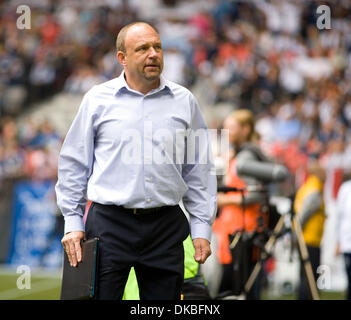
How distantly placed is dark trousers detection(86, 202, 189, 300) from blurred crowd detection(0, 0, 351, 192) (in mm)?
9141

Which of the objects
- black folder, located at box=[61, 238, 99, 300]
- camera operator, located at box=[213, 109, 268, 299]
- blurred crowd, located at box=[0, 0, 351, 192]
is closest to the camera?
black folder, located at box=[61, 238, 99, 300]

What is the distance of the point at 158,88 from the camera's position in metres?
3.05

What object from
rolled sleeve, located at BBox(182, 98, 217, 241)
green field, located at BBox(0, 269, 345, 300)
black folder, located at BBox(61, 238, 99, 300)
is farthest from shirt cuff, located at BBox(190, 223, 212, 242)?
green field, located at BBox(0, 269, 345, 300)

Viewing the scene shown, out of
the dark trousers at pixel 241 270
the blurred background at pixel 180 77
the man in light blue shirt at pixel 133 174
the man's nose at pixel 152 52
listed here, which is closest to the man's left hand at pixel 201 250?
the man in light blue shirt at pixel 133 174

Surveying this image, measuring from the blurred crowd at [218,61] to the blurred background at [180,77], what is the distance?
0.08 ft

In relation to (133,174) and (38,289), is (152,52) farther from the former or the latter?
(38,289)

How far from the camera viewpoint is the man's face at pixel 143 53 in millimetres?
2973

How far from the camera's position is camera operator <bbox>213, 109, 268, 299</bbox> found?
5396mm

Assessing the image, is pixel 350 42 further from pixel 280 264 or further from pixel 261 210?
pixel 261 210

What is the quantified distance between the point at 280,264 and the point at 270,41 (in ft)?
21.4

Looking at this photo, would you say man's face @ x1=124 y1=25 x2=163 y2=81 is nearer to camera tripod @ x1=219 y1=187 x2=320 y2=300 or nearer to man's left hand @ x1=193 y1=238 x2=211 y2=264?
man's left hand @ x1=193 y1=238 x2=211 y2=264

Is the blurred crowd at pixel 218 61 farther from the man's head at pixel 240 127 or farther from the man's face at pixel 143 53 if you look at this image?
the man's face at pixel 143 53

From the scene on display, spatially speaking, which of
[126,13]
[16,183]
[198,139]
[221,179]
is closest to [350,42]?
[126,13]

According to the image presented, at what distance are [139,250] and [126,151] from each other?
17.1 inches
